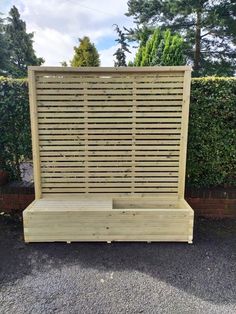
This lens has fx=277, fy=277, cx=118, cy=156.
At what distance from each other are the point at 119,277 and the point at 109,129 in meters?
1.49

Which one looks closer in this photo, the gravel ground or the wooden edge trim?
the gravel ground

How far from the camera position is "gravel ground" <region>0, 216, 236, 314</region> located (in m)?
1.91

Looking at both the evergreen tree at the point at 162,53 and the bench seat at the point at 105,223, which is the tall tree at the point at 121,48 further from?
the bench seat at the point at 105,223

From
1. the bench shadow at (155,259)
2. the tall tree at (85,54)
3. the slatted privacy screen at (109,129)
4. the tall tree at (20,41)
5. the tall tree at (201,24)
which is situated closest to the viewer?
the bench shadow at (155,259)

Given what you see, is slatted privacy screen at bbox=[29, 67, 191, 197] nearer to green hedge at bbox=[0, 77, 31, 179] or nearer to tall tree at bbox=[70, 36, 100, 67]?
green hedge at bbox=[0, 77, 31, 179]

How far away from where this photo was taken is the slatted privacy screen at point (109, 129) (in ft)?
9.55

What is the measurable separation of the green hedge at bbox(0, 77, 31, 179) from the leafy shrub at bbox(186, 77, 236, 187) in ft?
6.35

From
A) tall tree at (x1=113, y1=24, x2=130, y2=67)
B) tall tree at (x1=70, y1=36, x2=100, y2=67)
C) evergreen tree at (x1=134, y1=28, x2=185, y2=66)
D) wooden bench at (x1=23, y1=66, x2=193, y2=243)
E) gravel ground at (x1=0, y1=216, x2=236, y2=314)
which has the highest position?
tall tree at (x1=113, y1=24, x2=130, y2=67)

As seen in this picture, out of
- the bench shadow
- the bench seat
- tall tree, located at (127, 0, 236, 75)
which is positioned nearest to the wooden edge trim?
the bench seat

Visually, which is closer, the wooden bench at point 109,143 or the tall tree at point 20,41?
Answer: the wooden bench at point 109,143

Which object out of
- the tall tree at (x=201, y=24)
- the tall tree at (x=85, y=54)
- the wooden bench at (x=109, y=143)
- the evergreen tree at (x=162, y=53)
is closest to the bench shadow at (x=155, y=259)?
the wooden bench at (x=109, y=143)

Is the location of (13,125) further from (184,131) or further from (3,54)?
(3,54)

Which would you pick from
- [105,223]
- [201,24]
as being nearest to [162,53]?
[105,223]

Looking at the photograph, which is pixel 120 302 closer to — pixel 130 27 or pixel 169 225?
pixel 169 225
